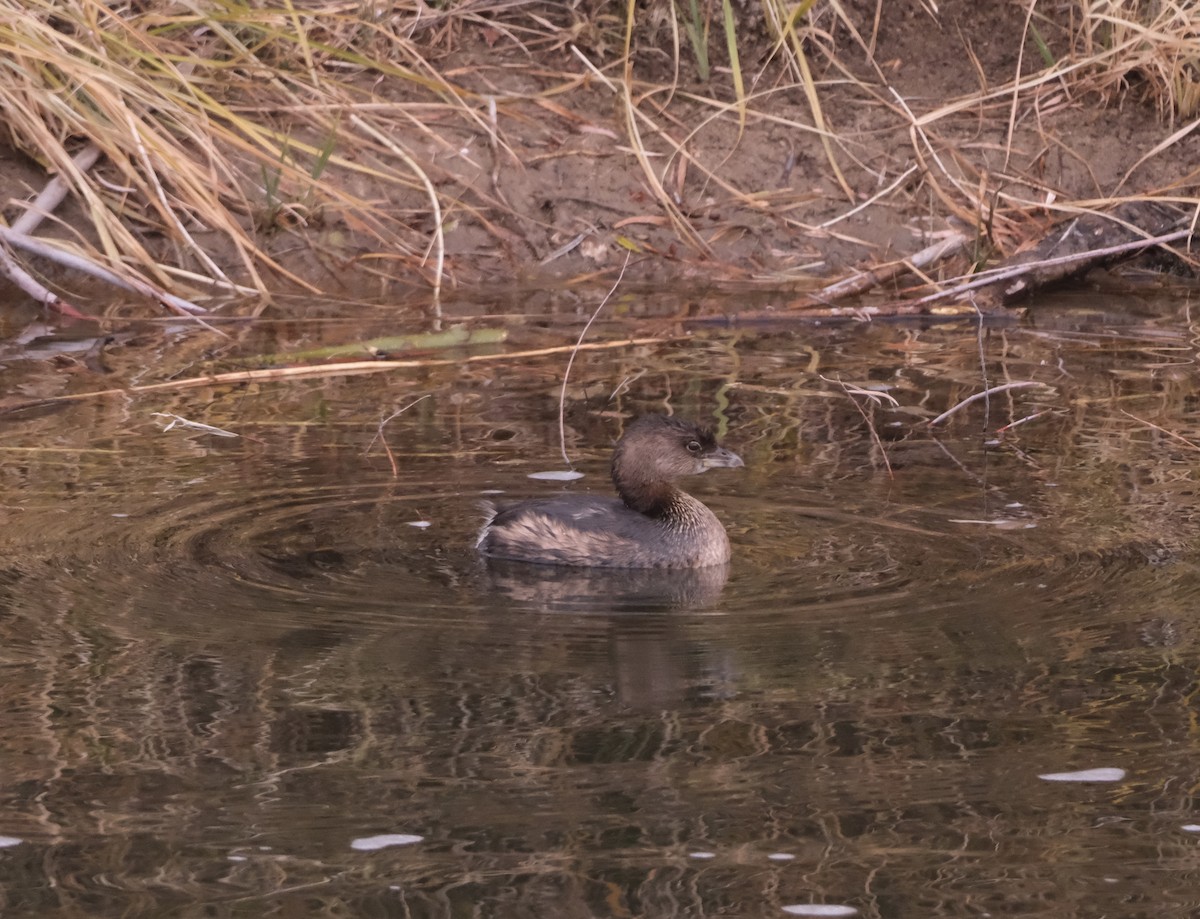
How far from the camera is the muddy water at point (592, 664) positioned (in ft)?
12.1

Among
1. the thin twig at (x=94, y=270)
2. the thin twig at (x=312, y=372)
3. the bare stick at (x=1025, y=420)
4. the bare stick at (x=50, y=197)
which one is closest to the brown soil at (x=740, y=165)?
the bare stick at (x=50, y=197)

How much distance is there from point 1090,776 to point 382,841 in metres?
1.44

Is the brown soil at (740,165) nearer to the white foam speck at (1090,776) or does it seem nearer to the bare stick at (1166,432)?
the bare stick at (1166,432)

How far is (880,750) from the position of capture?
13.9 ft

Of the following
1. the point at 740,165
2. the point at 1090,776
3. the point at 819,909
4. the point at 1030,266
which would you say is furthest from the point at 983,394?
the point at 819,909

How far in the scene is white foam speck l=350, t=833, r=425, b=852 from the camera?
3.76 m

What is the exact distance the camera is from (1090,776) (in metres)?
4.09

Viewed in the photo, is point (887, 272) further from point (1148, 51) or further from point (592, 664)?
point (592, 664)

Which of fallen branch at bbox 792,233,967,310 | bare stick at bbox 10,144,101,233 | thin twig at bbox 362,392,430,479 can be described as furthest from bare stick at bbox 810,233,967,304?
bare stick at bbox 10,144,101,233

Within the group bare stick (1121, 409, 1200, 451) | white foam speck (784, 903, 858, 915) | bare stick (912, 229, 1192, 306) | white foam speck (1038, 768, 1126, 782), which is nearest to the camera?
white foam speck (784, 903, 858, 915)

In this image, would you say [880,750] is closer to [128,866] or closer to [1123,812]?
[1123,812]

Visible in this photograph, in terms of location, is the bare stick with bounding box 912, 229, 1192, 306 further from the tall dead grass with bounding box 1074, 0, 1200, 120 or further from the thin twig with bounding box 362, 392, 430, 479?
the thin twig with bounding box 362, 392, 430, 479

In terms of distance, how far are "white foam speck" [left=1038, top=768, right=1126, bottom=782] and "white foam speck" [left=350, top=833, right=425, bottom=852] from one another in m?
1.28

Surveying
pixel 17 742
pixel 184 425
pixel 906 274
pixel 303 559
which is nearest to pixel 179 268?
pixel 184 425
